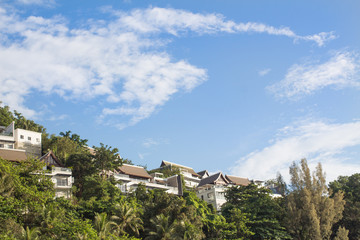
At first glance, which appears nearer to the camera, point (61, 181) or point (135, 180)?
point (61, 181)

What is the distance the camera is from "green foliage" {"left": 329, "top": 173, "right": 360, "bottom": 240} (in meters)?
51.4

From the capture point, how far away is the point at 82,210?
38125 mm

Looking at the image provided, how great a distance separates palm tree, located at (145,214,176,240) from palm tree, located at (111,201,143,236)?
1.36m

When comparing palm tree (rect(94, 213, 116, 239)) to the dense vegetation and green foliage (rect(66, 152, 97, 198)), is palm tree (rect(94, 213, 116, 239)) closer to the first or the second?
the dense vegetation

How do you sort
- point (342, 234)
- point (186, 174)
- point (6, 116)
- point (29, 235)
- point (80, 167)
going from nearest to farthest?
point (29, 235), point (80, 167), point (342, 234), point (6, 116), point (186, 174)

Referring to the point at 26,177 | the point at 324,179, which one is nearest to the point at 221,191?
the point at 324,179

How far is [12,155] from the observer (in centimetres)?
4200

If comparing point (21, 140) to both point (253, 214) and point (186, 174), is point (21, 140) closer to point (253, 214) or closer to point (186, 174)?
point (253, 214)

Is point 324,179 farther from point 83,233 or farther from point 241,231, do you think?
point 83,233

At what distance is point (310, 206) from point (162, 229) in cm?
2053

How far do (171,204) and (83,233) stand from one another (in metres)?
10.8

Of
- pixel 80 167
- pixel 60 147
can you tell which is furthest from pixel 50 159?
pixel 60 147

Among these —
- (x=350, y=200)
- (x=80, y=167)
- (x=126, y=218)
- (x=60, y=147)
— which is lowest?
(x=126, y=218)

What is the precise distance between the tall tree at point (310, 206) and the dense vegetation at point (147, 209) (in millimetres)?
116
